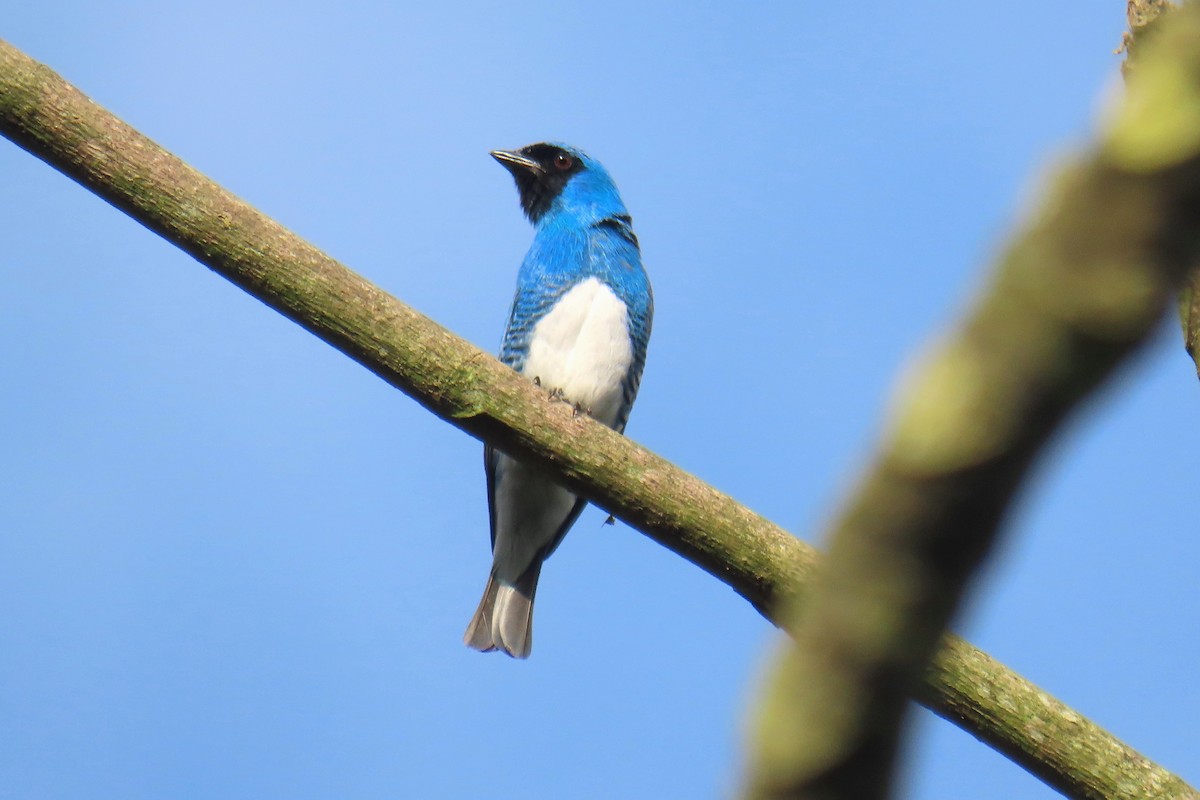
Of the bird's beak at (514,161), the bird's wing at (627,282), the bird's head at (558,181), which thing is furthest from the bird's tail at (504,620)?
the bird's beak at (514,161)

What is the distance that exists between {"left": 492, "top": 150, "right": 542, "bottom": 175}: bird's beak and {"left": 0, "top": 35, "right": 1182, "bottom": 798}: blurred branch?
696cm

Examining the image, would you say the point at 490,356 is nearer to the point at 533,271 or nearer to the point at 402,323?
the point at 402,323

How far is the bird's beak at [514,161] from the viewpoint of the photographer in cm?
1159

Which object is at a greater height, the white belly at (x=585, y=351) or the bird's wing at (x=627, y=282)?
the bird's wing at (x=627, y=282)

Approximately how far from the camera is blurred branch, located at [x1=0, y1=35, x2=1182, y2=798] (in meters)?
4.55

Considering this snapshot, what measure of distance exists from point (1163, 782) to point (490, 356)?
2643 mm

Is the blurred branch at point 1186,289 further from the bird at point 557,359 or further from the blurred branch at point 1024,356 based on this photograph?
the bird at point 557,359

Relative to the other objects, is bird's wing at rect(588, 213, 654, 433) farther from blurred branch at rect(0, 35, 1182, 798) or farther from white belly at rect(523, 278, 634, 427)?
blurred branch at rect(0, 35, 1182, 798)

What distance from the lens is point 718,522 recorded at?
453cm

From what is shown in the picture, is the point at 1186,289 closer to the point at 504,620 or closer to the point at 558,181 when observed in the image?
the point at 504,620

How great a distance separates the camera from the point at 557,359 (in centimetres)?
931

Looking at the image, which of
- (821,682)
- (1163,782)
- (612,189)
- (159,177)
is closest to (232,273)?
(159,177)

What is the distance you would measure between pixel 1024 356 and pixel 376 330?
3.81m

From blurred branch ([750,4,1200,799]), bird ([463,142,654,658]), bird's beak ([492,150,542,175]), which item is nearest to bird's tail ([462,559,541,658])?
bird ([463,142,654,658])
